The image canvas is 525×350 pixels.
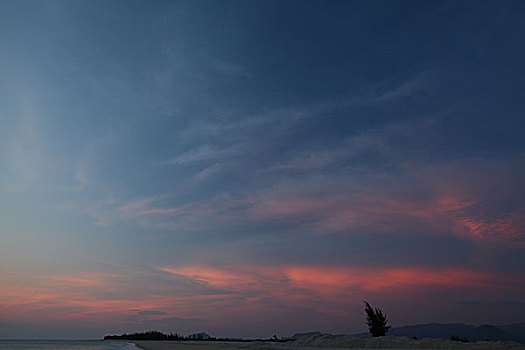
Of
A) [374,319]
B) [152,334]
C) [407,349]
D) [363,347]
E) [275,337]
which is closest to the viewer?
[407,349]

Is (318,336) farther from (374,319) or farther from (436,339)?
(436,339)

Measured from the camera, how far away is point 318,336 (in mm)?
47031

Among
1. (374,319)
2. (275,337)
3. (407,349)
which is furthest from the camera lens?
(275,337)

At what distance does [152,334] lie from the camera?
162 meters

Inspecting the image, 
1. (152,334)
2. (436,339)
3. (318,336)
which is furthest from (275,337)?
(152,334)

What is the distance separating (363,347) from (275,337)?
5274 cm

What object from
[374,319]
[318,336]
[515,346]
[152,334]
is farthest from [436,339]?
[152,334]

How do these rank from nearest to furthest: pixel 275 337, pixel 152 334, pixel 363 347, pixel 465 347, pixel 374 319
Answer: pixel 465 347
pixel 363 347
pixel 374 319
pixel 275 337
pixel 152 334

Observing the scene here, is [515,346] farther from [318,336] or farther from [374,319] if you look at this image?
[318,336]

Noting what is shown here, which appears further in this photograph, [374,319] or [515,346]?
[374,319]

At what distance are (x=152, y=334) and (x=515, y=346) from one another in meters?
154

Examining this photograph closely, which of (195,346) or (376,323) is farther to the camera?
(195,346)

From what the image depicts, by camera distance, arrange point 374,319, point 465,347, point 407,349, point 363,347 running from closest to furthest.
Answer: point 465,347 → point 407,349 → point 363,347 → point 374,319

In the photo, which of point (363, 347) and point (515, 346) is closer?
point (515, 346)
